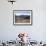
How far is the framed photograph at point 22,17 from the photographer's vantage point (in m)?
4.64

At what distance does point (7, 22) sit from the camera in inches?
183

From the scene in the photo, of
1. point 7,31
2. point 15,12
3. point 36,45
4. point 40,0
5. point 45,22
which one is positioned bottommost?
point 36,45

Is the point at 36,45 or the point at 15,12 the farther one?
the point at 15,12

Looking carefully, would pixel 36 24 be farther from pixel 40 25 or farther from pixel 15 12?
pixel 15 12

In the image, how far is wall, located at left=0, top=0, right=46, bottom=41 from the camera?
465 centimetres

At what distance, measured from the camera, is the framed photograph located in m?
4.64

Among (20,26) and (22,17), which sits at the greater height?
(22,17)

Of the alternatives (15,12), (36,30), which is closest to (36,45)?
(36,30)

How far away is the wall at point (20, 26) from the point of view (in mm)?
4648

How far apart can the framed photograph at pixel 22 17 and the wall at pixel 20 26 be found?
0.12 metres

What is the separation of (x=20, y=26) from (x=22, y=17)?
35 cm

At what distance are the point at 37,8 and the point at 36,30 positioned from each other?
83 centimetres

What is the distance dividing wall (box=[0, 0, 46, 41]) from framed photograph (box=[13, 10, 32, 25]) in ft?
0.38

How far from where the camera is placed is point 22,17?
466cm
